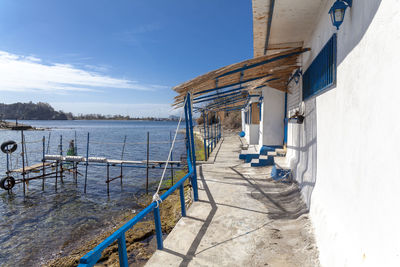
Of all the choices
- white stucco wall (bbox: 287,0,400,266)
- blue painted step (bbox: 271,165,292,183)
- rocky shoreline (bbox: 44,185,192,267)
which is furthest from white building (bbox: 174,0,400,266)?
rocky shoreline (bbox: 44,185,192,267)

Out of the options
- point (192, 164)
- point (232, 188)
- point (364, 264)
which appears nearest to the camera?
point (364, 264)

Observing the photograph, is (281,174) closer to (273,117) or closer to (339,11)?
(273,117)

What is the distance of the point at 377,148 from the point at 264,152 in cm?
848

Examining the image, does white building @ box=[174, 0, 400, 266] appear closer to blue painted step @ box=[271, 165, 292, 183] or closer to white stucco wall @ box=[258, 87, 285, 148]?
blue painted step @ box=[271, 165, 292, 183]

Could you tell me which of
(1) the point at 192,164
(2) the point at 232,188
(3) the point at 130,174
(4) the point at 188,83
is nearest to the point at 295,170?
(2) the point at 232,188

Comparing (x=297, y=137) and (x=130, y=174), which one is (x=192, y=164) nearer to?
(x=297, y=137)

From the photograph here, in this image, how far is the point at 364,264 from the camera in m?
1.99

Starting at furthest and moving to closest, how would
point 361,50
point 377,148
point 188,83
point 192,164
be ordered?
point 192,164, point 188,83, point 361,50, point 377,148

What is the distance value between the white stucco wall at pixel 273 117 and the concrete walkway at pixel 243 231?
3843 mm

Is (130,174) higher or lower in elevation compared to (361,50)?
lower

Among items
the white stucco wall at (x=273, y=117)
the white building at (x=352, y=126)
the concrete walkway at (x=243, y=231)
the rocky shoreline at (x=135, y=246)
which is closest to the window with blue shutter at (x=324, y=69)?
the white building at (x=352, y=126)

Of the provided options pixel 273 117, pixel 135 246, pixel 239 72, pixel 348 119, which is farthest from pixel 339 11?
pixel 273 117

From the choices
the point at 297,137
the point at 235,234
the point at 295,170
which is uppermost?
the point at 297,137

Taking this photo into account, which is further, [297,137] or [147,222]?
[147,222]
